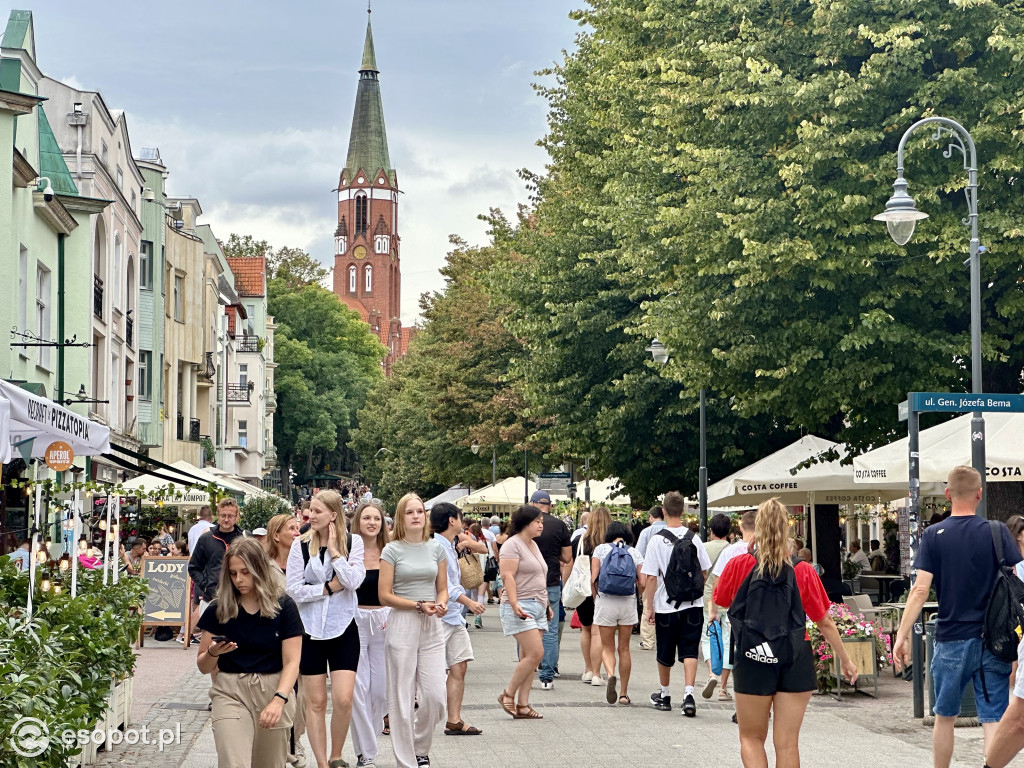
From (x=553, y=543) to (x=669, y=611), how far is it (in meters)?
2.15

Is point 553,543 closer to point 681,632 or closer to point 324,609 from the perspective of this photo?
point 681,632

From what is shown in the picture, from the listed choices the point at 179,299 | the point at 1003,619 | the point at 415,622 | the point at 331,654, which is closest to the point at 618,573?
the point at 415,622

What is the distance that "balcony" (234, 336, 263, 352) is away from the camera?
73.2 meters

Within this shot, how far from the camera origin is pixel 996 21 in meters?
17.5

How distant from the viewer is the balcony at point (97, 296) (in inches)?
1245

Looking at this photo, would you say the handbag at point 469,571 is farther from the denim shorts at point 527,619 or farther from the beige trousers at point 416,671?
the beige trousers at point 416,671

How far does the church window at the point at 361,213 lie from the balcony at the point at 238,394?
9939 cm

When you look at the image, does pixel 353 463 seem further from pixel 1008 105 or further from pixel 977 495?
pixel 977 495

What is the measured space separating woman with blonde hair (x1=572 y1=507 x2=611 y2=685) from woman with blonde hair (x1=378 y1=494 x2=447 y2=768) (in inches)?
194

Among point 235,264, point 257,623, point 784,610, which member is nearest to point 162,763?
point 257,623

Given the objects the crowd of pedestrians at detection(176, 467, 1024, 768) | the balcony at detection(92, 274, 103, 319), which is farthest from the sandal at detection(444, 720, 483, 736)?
the balcony at detection(92, 274, 103, 319)

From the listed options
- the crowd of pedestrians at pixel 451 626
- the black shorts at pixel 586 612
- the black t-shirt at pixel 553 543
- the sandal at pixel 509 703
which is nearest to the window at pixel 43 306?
the black shorts at pixel 586 612

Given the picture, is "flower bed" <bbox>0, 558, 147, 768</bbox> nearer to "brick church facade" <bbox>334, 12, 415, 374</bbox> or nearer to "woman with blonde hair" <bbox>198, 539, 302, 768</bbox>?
"woman with blonde hair" <bbox>198, 539, 302, 768</bbox>

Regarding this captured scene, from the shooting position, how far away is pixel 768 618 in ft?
25.5
